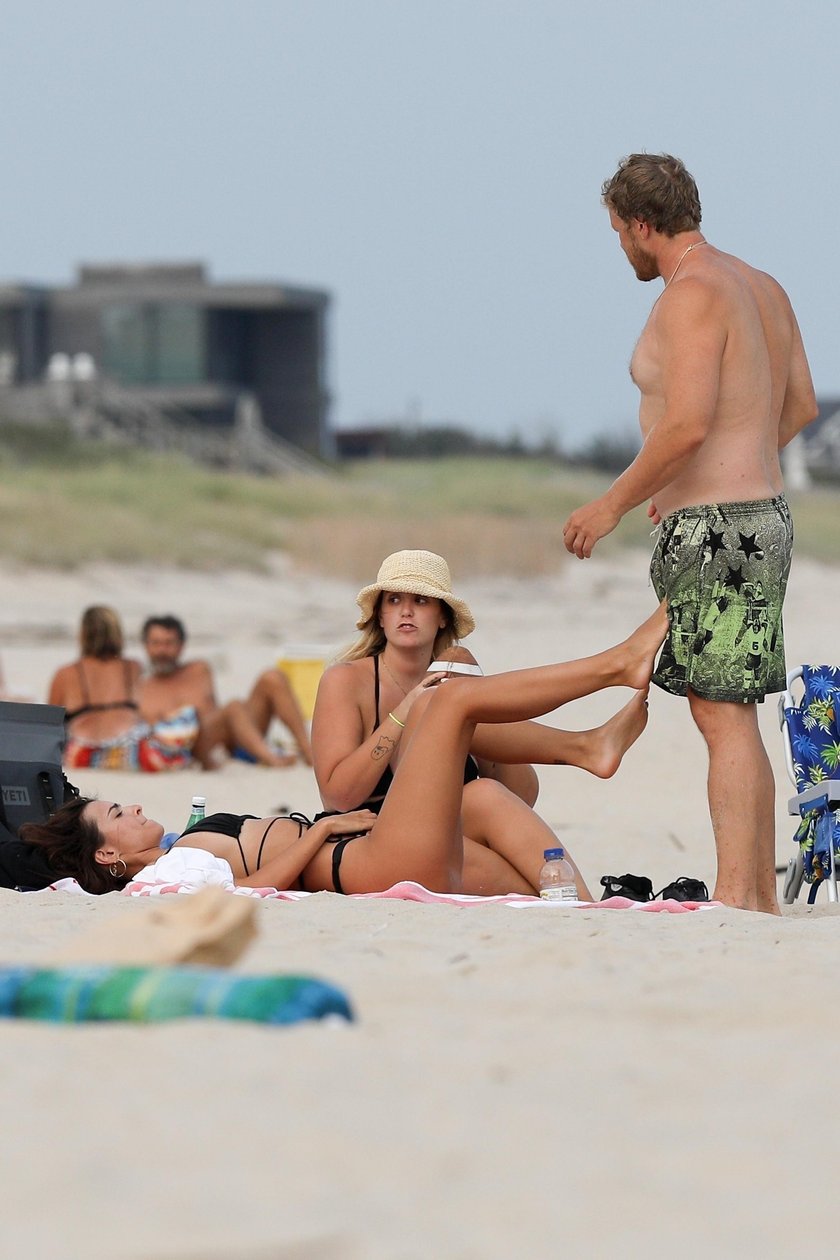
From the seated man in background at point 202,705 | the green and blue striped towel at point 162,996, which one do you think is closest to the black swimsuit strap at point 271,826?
the green and blue striped towel at point 162,996

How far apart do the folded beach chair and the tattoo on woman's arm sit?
1.12 m

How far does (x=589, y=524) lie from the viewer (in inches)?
160

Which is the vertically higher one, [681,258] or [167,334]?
[681,258]

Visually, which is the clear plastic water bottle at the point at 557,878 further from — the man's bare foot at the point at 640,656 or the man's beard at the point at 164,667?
the man's beard at the point at 164,667

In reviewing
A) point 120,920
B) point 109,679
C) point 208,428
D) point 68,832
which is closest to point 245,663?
point 109,679

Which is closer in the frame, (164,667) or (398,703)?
(398,703)

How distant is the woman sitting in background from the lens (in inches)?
326

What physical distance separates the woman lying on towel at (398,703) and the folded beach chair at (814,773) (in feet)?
2.62

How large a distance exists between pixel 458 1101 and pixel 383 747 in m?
2.07

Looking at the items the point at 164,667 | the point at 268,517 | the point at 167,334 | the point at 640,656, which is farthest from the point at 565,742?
the point at 167,334

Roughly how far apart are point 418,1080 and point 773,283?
8.72 ft

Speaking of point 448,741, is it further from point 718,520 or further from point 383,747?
point 718,520

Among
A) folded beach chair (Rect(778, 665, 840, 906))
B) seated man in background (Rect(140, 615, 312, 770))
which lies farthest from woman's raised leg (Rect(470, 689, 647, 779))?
seated man in background (Rect(140, 615, 312, 770))

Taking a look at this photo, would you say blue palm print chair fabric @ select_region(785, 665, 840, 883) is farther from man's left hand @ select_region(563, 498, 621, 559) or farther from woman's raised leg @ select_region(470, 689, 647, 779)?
man's left hand @ select_region(563, 498, 621, 559)
